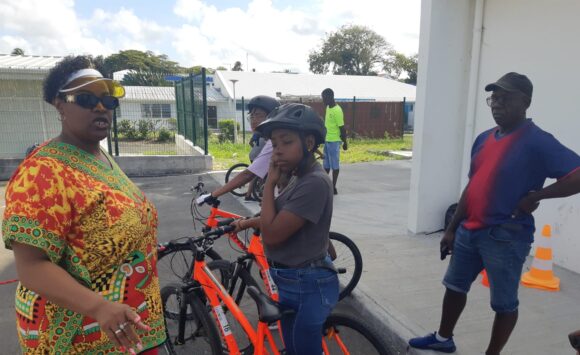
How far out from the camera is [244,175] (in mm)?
3506

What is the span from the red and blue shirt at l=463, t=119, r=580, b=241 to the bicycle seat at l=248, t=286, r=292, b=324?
1402 mm

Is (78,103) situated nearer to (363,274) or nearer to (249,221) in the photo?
(249,221)

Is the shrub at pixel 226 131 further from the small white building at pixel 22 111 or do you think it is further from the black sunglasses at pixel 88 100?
the black sunglasses at pixel 88 100

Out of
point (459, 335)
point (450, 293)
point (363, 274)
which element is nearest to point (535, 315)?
point (459, 335)

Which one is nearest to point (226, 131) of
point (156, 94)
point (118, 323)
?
point (156, 94)

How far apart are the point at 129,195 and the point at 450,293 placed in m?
2.26

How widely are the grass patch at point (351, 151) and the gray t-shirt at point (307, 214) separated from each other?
31.0ft

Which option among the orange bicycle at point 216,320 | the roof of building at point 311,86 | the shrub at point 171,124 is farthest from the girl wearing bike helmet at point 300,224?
the roof of building at point 311,86

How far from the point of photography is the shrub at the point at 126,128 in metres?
11.5

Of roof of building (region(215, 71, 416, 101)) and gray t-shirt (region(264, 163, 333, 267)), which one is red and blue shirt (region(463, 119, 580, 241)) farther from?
roof of building (region(215, 71, 416, 101))

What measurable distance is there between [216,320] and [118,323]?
128cm

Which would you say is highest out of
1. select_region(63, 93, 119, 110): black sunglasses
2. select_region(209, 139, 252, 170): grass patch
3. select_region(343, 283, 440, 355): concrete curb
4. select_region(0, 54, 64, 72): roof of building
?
select_region(0, 54, 64, 72): roof of building

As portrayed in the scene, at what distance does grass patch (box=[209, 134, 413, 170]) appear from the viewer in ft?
41.9

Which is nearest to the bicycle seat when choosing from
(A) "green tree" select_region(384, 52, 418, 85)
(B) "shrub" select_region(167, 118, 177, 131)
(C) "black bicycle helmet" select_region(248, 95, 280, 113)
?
(C) "black bicycle helmet" select_region(248, 95, 280, 113)
